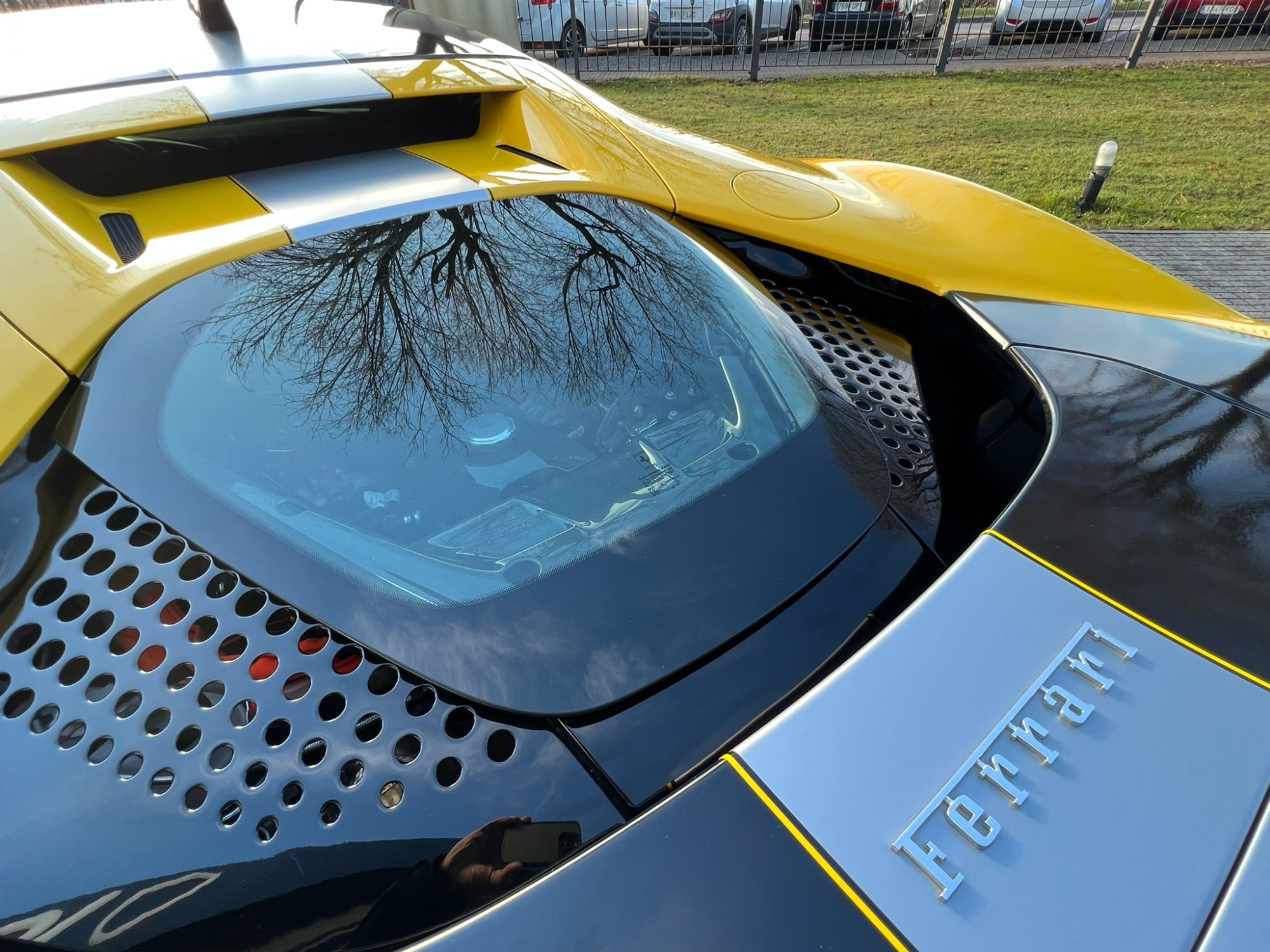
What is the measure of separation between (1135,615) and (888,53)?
39.1ft

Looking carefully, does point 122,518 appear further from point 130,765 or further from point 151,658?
point 130,765

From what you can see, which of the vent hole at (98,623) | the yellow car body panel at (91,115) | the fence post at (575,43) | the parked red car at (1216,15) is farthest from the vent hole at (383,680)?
the parked red car at (1216,15)

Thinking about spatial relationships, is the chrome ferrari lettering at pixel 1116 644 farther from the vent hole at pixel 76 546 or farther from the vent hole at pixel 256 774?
the vent hole at pixel 76 546

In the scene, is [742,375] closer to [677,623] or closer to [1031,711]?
[677,623]

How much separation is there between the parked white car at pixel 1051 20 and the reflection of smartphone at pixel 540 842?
13.2 metres

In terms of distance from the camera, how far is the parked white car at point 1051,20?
10.2 meters

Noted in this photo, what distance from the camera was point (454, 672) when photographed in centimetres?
83

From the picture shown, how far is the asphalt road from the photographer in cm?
984

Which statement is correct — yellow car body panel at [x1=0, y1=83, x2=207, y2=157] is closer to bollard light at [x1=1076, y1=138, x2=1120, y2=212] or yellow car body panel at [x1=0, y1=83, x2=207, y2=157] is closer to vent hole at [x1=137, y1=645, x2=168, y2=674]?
vent hole at [x1=137, y1=645, x2=168, y2=674]

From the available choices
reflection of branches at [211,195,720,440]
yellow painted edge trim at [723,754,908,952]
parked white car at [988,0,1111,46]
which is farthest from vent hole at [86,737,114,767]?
parked white car at [988,0,1111,46]

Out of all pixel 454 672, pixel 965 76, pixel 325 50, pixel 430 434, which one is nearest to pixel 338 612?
pixel 454 672

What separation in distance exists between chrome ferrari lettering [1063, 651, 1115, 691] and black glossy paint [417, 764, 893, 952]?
373 mm

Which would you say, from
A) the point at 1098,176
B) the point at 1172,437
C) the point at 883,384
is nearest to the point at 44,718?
the point at 883,384

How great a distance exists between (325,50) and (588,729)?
1690 millimetres
